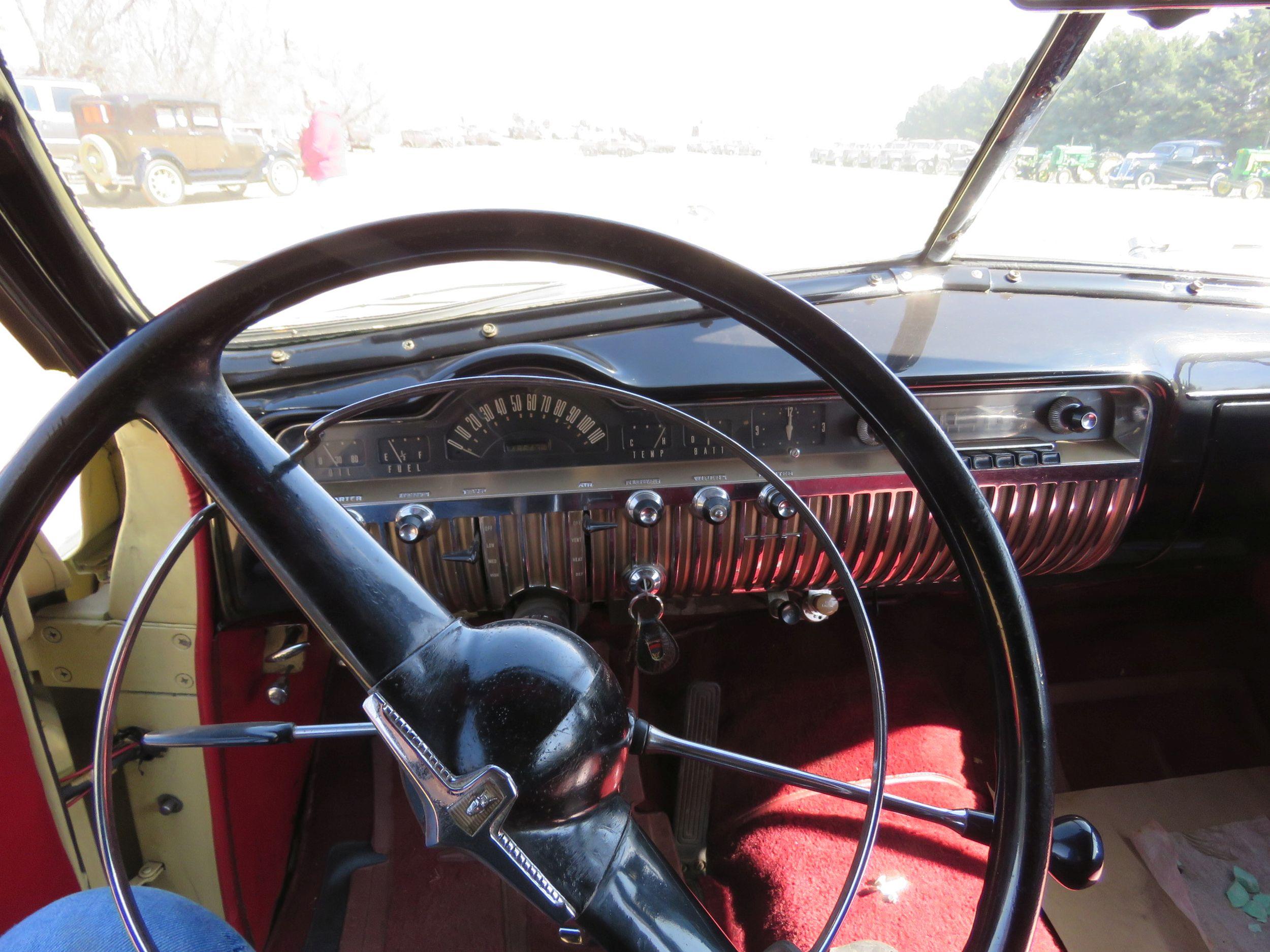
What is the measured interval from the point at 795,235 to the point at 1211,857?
1.70 m

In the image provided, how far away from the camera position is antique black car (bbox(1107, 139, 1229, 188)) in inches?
64.7

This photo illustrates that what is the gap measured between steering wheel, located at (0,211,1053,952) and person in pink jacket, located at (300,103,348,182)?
0.76 metres

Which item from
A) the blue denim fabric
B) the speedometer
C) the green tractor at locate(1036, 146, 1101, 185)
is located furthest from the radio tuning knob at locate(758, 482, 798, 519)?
the blue denim fabric

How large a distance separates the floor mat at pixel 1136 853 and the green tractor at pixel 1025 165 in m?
1.30

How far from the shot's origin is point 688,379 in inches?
57.6

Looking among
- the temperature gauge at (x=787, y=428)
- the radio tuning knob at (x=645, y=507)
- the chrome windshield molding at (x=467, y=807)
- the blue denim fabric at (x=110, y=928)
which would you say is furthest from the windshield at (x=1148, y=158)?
the blue denim fabric at (x=110, y=928)

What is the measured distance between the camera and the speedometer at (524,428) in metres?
1.43

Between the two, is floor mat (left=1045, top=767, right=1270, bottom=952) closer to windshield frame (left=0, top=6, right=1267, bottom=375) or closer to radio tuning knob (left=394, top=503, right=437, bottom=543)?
windshield frame (left=0, top=6, right=1267, bottom=375)

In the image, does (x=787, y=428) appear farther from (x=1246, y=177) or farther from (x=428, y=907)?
(x=428, y=907)

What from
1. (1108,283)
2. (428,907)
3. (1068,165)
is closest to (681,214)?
(1068,165)

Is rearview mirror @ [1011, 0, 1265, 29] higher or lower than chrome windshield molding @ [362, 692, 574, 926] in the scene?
higher

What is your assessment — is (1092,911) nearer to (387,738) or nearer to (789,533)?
(789,533)

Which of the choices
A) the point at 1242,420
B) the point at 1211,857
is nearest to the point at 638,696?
the point at 1211,857

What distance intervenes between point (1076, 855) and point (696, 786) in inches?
50.9
